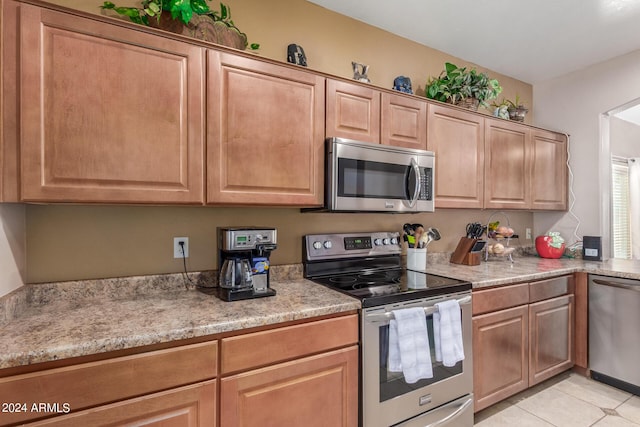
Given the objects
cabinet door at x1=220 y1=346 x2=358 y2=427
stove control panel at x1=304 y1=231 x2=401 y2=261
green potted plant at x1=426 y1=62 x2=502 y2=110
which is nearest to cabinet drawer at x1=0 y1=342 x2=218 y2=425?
cabinet door at x1=220 y1=346 x2=358 y2=427

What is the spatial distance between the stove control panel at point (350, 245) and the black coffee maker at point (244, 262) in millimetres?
443

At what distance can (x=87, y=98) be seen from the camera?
125cm

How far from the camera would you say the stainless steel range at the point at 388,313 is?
1.51m

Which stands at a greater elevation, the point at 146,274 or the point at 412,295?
the point at 146,274

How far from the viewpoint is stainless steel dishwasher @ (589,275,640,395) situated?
226 centimetres

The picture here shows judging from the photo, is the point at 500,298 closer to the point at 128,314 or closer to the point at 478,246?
the point at 478,246

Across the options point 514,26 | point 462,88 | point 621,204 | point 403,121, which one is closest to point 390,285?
point 403,121

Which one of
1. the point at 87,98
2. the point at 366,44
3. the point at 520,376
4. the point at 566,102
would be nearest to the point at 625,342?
the point at 520,376

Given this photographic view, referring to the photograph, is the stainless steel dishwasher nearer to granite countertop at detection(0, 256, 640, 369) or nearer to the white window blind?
granite countertop at detection(0, 256, 640, 369)

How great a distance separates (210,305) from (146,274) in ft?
1.52

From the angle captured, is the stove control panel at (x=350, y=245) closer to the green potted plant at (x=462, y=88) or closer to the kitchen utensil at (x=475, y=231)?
the kitchen utensil at (x=475, y=231)

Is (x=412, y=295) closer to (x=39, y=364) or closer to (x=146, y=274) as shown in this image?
(x=146, y=274)

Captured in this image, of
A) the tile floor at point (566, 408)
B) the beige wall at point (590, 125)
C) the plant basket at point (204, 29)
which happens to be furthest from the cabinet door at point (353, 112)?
the beige wall at point (590, 125)

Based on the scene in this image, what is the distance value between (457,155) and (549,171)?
4.29 ft
